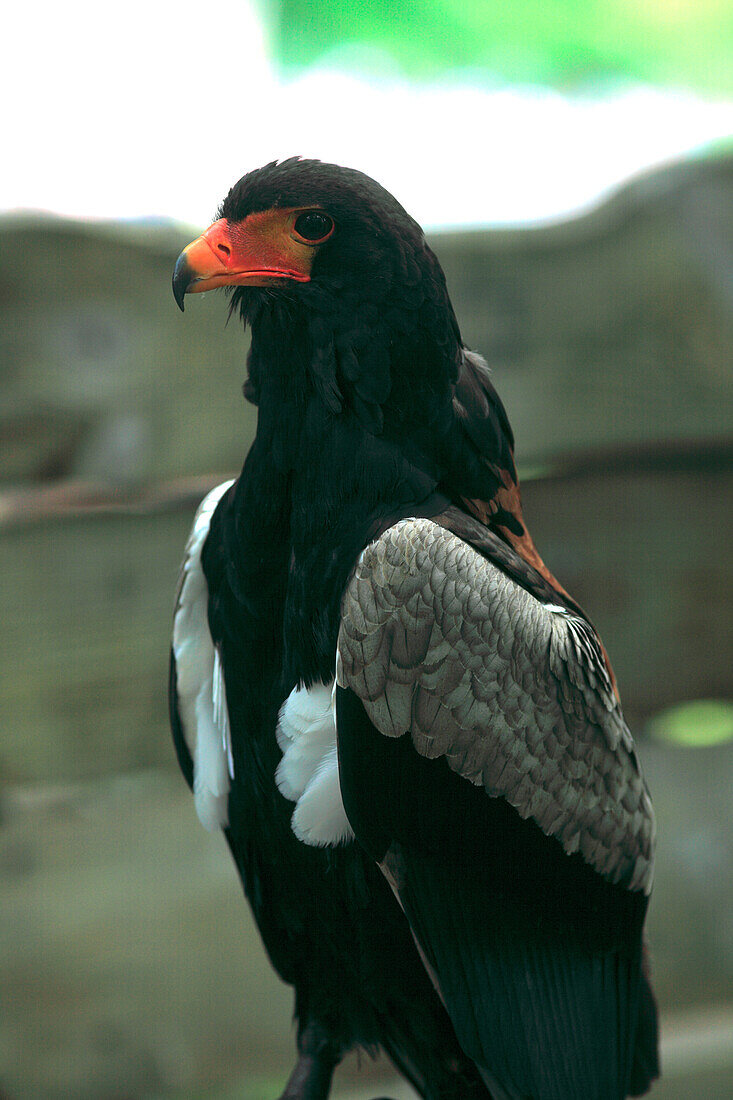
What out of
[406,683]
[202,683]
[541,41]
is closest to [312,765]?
[406,683]

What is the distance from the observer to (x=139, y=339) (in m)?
3.01

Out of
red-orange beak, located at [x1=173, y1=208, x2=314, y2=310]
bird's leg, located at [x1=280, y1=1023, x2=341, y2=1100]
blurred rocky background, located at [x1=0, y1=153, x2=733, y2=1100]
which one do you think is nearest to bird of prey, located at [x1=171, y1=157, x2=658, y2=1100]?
red-orange beak, located at [x1=173, y1=208, x2=314, y2=310]

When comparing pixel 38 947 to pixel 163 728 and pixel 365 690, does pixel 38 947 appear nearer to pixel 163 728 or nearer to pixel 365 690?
pixel 163 728

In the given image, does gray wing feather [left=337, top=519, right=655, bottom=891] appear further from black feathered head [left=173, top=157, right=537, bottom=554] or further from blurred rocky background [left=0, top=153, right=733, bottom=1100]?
blurred rocky background [left=0, top=153, right=733, bottom=1100]

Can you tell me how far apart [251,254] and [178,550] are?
2.06 metres

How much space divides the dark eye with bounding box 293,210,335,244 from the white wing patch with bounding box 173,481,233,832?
0.41 metres

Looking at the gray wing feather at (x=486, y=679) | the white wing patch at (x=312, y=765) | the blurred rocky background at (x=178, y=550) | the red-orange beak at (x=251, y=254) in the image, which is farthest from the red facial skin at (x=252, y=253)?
the blurred rocky background at (x=178, y=550)

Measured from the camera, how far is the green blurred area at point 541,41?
3500mm

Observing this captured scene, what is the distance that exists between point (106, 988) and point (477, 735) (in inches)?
89.0

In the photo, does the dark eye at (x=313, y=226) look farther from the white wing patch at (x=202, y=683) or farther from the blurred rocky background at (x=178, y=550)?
the blurred rocky background at (x=178, y=550)

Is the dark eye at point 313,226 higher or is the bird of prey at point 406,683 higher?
the dark eye at point 313,226

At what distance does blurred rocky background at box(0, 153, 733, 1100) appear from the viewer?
290 centimetres

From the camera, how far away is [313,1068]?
1.55 metres

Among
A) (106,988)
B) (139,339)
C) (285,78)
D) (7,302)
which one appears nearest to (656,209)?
(285,78)
